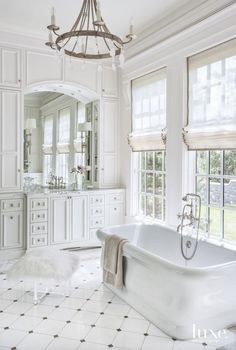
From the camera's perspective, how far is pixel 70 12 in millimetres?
4027

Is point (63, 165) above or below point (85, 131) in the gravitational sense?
→ below

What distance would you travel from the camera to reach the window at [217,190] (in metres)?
3.46

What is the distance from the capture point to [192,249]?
11.0 ft

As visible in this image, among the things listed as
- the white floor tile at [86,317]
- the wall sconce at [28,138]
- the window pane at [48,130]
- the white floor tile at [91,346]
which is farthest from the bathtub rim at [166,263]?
the window pane at [48,130]

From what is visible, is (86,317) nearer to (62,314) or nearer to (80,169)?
(62,314)

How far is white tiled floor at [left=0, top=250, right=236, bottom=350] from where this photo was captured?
2.48 meters

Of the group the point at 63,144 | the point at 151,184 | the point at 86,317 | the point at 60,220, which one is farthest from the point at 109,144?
the point at 86,317

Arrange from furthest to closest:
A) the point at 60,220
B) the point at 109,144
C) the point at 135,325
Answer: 1. the point at 109,144
2. the point at 60,220
3. the point at 135,325

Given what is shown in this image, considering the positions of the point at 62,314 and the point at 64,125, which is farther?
the point at 64,125

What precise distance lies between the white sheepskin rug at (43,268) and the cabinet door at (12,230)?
1315mm

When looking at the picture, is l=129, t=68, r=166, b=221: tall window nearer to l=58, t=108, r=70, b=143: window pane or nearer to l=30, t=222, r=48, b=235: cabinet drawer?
l=58, t=108, r=70, b=143: window pane

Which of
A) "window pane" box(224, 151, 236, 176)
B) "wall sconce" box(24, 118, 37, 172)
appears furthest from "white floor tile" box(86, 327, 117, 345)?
"wall sconce" box(24, 118, 37, 172)

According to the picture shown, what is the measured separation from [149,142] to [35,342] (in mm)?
3000

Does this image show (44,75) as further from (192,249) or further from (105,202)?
(192,249)
